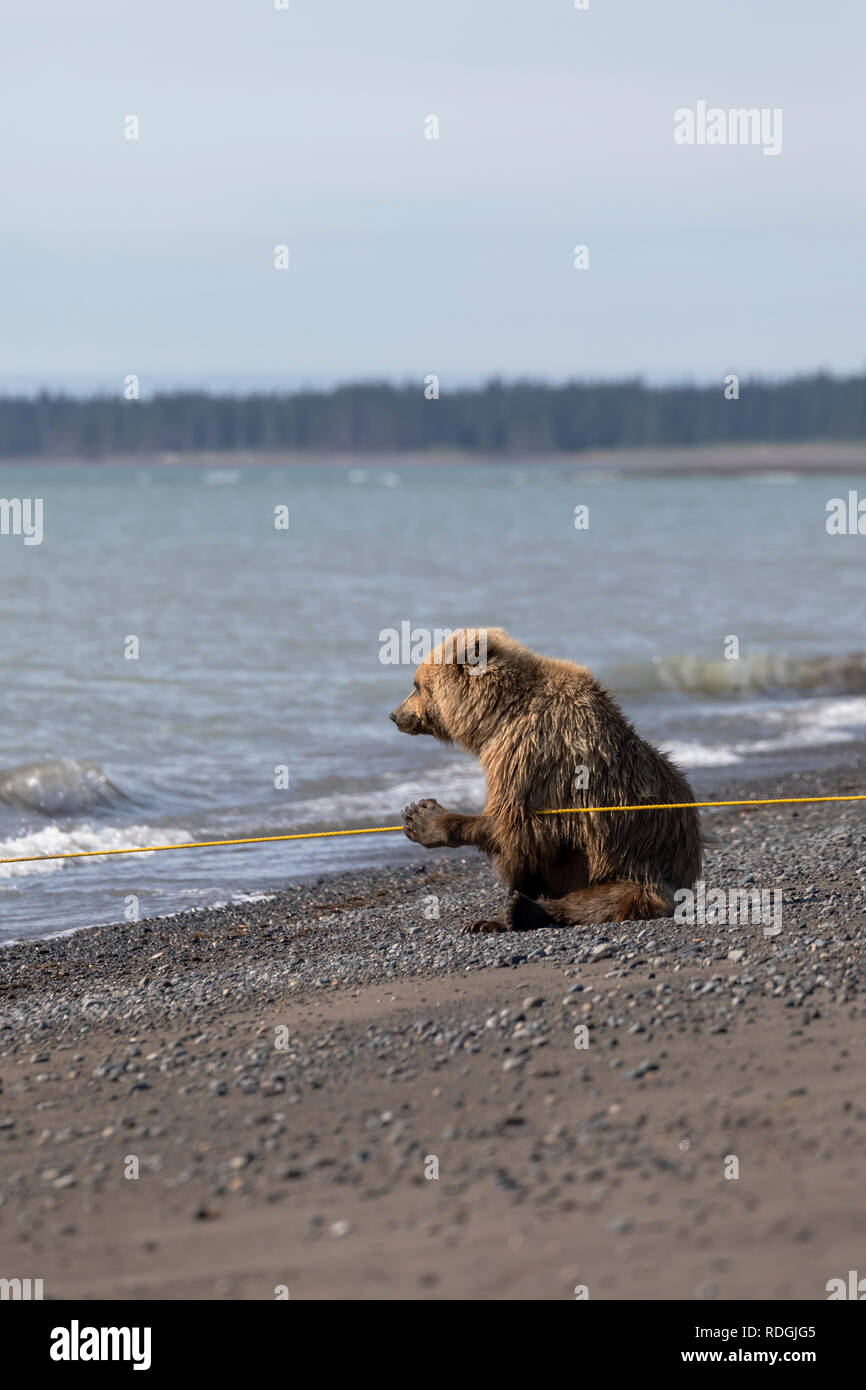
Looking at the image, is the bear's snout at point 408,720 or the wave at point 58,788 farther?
the wave at point 58,788

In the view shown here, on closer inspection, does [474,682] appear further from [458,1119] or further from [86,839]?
[86,839]

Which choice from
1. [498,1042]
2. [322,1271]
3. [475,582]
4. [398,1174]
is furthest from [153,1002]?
[475,582]

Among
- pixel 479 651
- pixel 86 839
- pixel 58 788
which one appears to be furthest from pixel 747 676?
pixel 479 651

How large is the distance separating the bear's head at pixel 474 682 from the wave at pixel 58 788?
6.64m

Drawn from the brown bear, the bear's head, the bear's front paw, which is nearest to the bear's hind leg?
the brown bear

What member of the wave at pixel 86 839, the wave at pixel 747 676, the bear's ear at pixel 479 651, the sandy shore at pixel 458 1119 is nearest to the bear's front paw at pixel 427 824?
the sandy shore at pixel 458 1119

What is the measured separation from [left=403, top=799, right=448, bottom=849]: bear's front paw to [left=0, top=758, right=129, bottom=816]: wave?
658 centimetres

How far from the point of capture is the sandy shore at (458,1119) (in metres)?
3.88

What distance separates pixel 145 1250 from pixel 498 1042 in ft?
5.69

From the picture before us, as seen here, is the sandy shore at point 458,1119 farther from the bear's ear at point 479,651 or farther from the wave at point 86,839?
the wave at point 86,839

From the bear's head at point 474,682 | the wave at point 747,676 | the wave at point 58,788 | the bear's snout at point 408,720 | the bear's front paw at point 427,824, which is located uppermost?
the bear's head at point 474,682

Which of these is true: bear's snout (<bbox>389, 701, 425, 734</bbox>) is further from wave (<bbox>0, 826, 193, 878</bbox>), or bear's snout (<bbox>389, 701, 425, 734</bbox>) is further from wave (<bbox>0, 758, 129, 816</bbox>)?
wave (<bbox>0, 758, 129, 816</bbox>)
